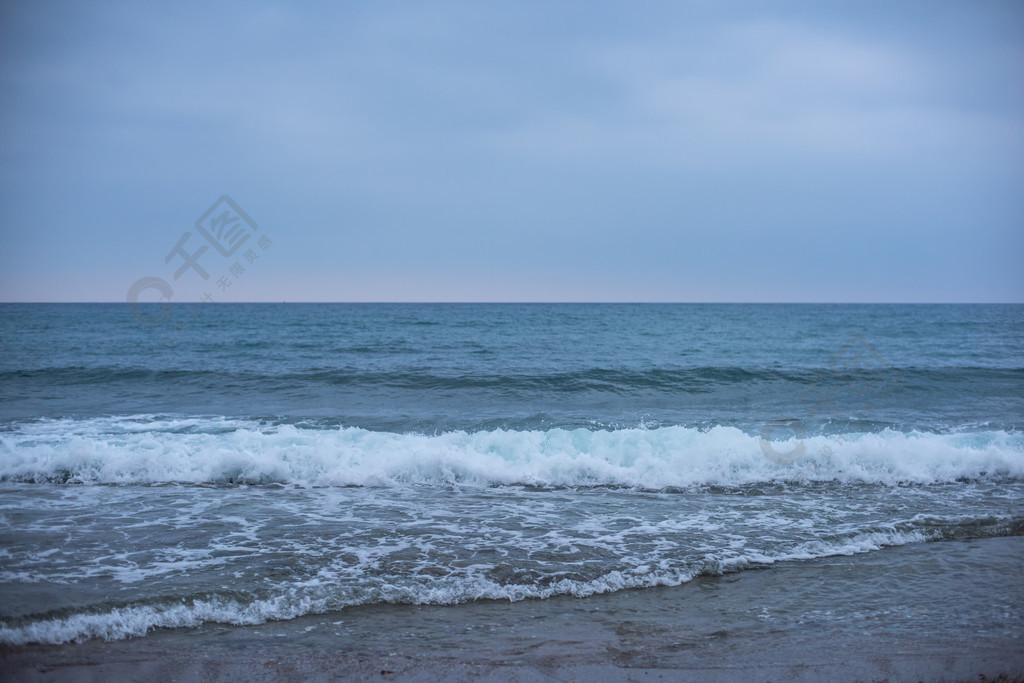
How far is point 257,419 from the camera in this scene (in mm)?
15562

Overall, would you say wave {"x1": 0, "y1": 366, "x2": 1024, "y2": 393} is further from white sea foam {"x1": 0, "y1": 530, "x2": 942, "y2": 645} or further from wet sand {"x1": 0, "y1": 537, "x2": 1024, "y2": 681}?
wet sand {"x1": 0, "y1": 537, "x2": 1024, "y2": 681}

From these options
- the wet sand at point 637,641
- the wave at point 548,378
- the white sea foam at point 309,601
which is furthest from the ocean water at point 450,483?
the wet sand at point 637,641

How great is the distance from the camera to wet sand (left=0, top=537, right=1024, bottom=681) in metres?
4.83

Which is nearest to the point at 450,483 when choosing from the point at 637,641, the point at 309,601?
the point at 309,601

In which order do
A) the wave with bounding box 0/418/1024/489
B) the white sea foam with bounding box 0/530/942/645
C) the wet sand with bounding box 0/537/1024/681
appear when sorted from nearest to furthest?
the wet sand with bounding box 0/537/1024/681 < the white sea foam with bounding box 0/530/942/645 < the wave with bounding box 0/418/1024/489

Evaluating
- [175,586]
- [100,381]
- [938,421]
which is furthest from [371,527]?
[100,381]

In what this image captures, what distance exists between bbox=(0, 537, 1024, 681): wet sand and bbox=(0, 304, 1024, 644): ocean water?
0.27 metres

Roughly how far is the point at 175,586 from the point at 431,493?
439 centimetres

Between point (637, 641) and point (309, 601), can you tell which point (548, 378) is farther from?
point (637, 641)

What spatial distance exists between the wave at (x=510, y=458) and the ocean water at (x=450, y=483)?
0.06 m

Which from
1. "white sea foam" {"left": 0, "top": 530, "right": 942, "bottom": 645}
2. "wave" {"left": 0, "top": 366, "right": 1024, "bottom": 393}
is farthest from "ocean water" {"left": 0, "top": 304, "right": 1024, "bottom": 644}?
"wave" {"left": 0, "top": 366, "right": 1024, "bottom": 393}

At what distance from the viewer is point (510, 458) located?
39.7ft

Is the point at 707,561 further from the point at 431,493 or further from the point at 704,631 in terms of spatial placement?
the point at 431,493

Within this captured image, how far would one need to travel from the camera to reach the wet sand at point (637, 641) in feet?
15.8
